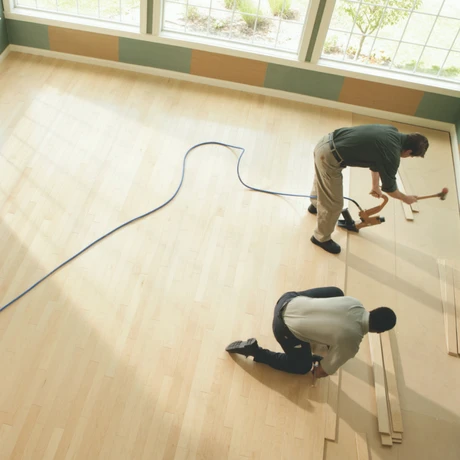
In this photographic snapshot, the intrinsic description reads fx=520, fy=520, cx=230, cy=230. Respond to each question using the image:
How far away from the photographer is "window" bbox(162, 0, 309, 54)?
5.04 m

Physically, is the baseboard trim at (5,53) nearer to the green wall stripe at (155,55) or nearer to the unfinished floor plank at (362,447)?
the green wall stripe at (155,55)

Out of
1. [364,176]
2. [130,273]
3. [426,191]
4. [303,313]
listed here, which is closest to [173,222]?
[130,273]

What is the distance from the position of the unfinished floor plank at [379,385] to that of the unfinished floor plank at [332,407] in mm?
238

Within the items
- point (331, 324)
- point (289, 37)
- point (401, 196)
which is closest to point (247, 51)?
point (289, 37)

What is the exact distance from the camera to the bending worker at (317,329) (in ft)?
9.24

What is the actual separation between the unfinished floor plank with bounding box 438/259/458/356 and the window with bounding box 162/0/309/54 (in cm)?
255

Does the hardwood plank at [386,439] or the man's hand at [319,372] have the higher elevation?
the man's hand at [319,372]

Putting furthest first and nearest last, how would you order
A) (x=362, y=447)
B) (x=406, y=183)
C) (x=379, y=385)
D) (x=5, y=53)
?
(x=5, y=53), (x=406, y=183), (x=379, y=385), (x=362, y=447)

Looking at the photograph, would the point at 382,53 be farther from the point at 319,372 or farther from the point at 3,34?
the point at 3,34

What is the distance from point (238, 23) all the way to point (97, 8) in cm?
142

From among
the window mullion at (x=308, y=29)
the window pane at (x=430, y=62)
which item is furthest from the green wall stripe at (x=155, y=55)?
the window pane at (x=430, y=62)

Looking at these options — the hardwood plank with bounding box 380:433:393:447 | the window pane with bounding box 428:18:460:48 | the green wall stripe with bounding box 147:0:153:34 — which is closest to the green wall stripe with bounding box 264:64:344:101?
the window pane with bounding box 428:18:460:48

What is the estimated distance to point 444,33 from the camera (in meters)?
4.93

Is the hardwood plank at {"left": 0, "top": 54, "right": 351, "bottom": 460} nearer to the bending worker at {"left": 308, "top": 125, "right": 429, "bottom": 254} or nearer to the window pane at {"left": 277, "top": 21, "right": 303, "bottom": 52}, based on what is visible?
the bending worker at {"left": 308, "top": 125, "right": 429, "bottom": 254}
